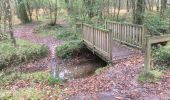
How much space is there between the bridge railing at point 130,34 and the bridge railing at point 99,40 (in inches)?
49.8

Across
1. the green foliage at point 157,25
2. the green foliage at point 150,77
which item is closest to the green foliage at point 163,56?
the green foliage at point 150,77

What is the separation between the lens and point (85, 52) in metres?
13.7

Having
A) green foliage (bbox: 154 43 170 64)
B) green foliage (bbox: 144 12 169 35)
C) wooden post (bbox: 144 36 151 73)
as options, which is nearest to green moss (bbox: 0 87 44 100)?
wooden post (bbox: 144 36 151 73)

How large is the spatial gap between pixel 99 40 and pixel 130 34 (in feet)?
4.58

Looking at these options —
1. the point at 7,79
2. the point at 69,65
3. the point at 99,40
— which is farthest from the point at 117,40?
the point at 7,79

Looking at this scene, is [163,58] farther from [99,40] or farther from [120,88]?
Answer: [99,40]

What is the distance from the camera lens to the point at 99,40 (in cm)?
1109

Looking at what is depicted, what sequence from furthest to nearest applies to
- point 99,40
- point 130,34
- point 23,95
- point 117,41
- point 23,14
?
point 23,14, point 117,41, point 130,34, point 99,40, point 23,95

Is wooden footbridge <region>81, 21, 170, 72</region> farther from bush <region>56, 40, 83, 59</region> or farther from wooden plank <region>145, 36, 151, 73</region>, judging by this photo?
wooden plank <region>145, 36, 151, 73</region>

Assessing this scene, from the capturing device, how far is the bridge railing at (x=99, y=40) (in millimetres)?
10031

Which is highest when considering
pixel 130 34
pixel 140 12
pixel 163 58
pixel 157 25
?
pixel 140 12

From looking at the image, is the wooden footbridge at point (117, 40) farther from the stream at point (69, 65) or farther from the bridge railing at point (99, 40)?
the stream at point (69, 65)

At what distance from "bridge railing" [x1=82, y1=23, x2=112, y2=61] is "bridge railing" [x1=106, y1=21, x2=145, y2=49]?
4.15ft

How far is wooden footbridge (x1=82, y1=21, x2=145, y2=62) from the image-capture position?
10.2m
